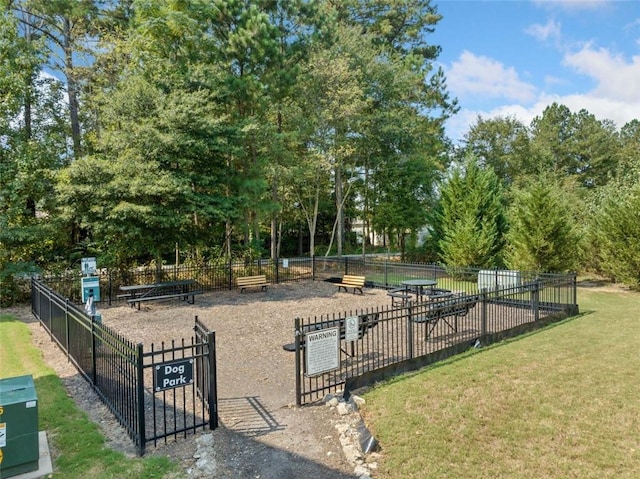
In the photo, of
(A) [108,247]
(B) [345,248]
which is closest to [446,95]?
(B) [345,248]

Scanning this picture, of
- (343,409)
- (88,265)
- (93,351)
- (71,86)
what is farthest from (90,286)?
(71,86)

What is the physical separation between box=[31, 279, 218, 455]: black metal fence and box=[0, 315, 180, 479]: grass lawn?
12.5 inches

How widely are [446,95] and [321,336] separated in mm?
31653

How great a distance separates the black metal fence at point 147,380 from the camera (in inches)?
184

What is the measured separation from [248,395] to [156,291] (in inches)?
378

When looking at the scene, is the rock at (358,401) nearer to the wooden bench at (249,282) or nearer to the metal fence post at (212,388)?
the metal fence post at (212,388)

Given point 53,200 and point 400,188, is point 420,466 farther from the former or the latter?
point 400,188

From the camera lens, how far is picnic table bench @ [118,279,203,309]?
43.4 feet

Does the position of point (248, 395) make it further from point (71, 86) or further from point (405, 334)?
point (71, 86)

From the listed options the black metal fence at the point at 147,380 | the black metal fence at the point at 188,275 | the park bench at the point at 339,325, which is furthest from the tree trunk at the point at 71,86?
the park bench at the point at 339,325

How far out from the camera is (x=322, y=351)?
19.8 ft

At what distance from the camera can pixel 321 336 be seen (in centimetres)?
602

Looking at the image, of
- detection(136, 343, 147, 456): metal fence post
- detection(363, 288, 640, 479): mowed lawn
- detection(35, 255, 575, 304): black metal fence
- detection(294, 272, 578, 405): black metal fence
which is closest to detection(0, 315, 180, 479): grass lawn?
detection(136, 343, 147, 456): metal fence post

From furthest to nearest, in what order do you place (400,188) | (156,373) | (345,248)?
(345,248) < (400,188) < (156,373)
